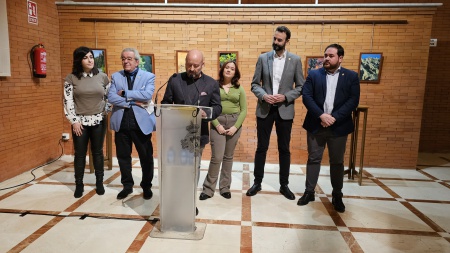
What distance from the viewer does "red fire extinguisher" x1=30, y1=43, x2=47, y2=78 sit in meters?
4.64

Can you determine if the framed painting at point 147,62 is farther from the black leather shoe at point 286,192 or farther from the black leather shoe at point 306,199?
the black leather shoe at point 306,199

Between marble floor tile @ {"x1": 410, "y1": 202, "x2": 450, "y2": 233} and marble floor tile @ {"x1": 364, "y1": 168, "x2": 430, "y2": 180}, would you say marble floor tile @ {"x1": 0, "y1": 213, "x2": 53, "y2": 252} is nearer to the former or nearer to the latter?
marble floor tile @ {"x1": 410, "y1": 202, "x2": 450, "y2": 233}

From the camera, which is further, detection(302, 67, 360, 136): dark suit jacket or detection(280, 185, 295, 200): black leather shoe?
detection(280, 185, 295, 200): black leather shoe

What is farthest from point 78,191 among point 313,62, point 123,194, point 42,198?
point 313,62

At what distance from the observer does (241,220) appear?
320cm

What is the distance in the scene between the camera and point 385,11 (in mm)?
5043

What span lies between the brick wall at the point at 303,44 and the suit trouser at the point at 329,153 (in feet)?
6.25

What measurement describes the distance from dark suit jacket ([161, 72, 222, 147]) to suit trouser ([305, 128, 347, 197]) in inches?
48.9

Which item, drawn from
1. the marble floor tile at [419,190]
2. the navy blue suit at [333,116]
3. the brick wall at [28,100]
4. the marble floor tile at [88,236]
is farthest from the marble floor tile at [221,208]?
the brick wall at [28,100]

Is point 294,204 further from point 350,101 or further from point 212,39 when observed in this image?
point 212,39

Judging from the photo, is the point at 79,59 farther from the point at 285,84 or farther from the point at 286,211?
the point at 286,211

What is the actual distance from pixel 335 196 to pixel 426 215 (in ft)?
3.31

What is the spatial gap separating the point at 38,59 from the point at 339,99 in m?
4.30

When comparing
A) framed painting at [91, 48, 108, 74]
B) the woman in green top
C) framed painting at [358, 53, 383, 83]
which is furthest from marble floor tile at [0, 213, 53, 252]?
framed painting at [358, 53, 383, 83]
